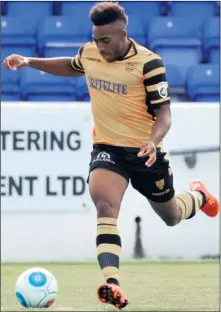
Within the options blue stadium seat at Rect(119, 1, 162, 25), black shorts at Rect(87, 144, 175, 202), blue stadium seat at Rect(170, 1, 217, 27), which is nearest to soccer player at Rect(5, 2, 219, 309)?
black shorts at Rect(87, 144, 175, 202)

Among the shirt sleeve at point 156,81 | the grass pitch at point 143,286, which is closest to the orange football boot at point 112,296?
the grass pitch at point 143,286

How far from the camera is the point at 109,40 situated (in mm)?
5789

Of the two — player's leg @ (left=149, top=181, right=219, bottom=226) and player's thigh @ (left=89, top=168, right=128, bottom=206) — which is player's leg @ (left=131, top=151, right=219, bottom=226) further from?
player's thigh @ (left=89, top=168, right=128, bottom=206)

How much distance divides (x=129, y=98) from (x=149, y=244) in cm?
439

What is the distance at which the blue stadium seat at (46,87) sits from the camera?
11.8 metres

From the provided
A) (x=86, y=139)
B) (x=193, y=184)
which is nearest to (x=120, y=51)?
(x=193, y=184)

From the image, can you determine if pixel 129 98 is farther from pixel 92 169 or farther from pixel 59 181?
pixel 59 181

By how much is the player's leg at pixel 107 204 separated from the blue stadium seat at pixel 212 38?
6857mm

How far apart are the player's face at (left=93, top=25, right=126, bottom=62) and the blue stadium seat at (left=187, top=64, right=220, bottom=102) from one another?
6.08 m

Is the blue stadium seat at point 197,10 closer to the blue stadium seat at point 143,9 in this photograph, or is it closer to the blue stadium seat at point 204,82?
the blue stadium seat at point 143,9

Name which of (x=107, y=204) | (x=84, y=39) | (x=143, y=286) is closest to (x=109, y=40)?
(x=107, y=204)

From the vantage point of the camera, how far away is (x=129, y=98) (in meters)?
6.08

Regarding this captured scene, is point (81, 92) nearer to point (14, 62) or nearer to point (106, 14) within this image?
point (14, 62)

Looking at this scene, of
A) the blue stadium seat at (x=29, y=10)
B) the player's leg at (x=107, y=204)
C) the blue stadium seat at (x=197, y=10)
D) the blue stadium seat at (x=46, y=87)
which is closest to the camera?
the player's leg at (x=107, y=204)
